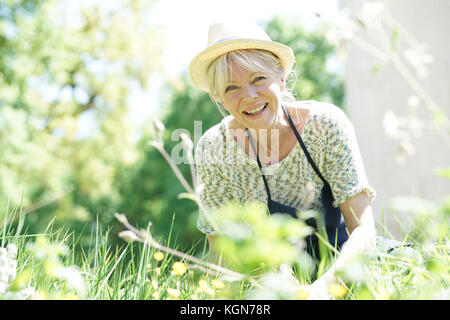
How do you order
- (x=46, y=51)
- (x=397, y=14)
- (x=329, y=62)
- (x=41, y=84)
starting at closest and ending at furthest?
(x=397, y=14)
(x=46, y=51)
(x=41, y=84)
(x=329, y=62)

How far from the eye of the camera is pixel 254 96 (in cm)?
216

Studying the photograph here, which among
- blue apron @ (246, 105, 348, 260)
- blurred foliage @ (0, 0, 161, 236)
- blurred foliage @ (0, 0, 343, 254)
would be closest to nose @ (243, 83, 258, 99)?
blue apron @ (246, 105, 348, 260)

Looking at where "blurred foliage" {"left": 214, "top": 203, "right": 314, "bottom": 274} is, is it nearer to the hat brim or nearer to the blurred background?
the hat brim

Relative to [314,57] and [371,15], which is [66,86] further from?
[371,15]

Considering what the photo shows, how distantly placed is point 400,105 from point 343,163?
4.09 m

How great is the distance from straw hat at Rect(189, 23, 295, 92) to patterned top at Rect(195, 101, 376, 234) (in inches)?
11.9

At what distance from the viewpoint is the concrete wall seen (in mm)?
4719

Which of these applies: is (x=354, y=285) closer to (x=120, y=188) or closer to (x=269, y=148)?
(x=269, y=148)

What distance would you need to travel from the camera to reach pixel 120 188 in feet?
68.3

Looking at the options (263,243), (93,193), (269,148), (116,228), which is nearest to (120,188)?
(116,228)

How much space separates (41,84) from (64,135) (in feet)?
4.42

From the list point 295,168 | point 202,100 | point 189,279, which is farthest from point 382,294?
point 202,100

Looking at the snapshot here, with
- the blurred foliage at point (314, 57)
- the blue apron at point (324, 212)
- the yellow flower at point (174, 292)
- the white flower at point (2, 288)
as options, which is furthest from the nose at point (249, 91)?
the blurred foliage at point (314, 57)

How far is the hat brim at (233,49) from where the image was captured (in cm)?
218
